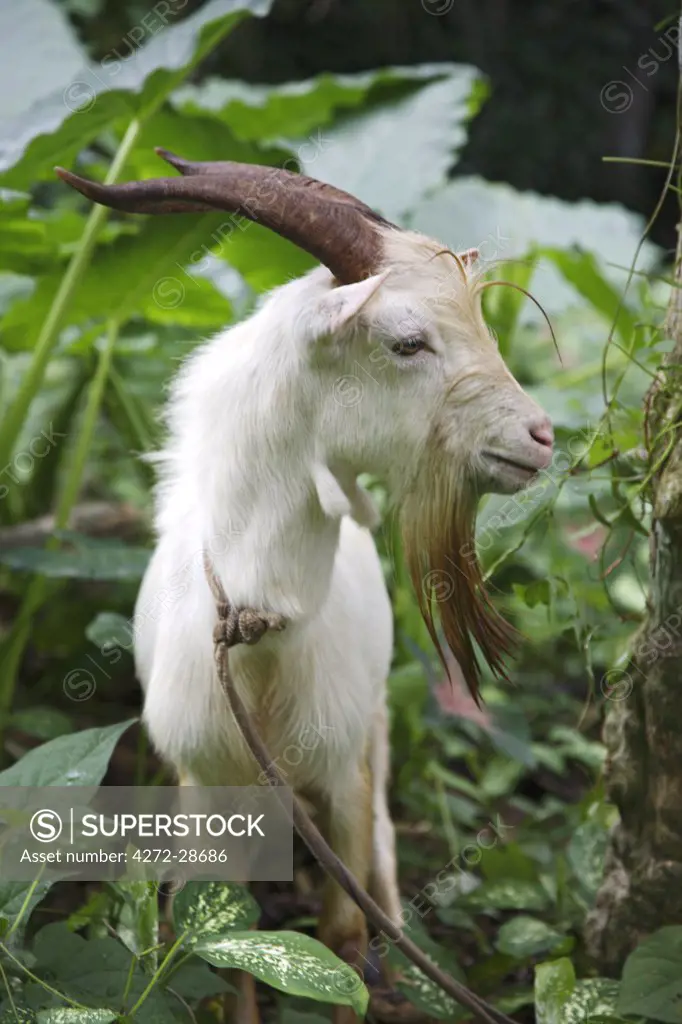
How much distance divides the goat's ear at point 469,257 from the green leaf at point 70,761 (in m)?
0.99

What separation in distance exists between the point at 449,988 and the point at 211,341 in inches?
51.1

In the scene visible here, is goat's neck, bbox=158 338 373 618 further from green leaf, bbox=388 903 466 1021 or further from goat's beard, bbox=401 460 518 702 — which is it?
green leaf, bbox=388 903 466 1021

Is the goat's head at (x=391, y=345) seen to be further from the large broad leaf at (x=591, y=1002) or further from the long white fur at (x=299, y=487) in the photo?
the large broad leaf at (x=591, y=1002)

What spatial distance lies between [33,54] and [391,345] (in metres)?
1.92

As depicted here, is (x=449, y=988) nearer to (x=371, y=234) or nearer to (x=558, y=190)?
(x=371, y=234)

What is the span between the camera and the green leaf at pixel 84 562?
2.77 m

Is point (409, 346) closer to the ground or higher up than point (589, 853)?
higher up

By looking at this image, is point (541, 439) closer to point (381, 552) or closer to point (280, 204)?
point (280, 204)

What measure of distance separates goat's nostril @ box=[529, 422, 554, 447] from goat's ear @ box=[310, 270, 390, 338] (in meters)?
0.32

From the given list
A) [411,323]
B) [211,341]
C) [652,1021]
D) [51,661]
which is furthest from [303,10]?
[652,1021]

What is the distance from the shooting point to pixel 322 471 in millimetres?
1847

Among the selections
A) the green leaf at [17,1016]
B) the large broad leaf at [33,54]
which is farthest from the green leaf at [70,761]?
the large broad leaf at [33,54]

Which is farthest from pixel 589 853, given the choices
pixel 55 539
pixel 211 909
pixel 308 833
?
pixel 55 539

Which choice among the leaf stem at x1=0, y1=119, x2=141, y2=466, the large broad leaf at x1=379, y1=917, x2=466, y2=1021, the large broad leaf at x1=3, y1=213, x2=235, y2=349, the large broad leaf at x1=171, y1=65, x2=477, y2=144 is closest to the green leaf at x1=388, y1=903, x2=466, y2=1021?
the large broad leaf at x1=379, y1=917, x2=466, y2=1021
